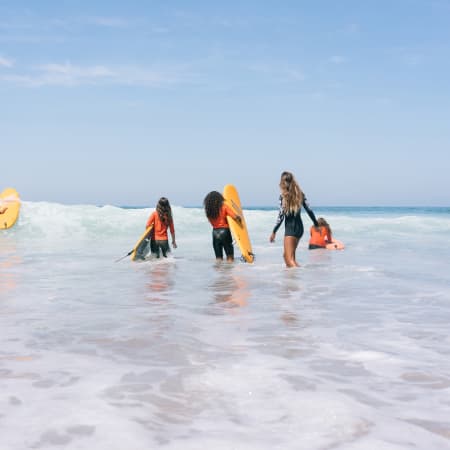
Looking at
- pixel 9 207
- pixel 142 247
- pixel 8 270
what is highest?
pixel 9 207

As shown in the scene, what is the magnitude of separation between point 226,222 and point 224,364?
23.3ft

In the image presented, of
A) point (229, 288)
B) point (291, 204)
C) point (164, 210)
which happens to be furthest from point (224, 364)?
point (164, 210)

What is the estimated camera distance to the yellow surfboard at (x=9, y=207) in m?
22.6

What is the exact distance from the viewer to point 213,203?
34.0ft

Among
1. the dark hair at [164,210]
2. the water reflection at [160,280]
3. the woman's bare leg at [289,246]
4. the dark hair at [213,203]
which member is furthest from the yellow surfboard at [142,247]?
the woman's bare leg at [289,246]

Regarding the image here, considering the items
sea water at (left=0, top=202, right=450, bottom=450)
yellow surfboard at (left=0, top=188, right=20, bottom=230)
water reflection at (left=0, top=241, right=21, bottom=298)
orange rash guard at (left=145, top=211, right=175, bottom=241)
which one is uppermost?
yellow surfboard at (left=0, top=188, right=20, bottom=230)

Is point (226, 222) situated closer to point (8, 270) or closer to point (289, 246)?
point (289, 246)

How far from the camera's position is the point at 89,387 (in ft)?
10.4

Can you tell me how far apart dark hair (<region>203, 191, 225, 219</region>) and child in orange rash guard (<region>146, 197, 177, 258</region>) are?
81 centimetres

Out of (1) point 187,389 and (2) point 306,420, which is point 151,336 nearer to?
(1) point 187,389

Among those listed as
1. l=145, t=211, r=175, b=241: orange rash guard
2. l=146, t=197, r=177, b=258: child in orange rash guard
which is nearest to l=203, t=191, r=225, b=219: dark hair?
l=146, t=197, r=177, b=258: child in orange rash guard

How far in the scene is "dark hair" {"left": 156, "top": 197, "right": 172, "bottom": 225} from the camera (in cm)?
1064

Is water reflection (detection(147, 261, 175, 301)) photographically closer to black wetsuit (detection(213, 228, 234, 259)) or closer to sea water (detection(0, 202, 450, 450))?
→ sea water (detection(0, 202, 450, 450))

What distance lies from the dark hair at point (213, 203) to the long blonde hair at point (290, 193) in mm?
1607
